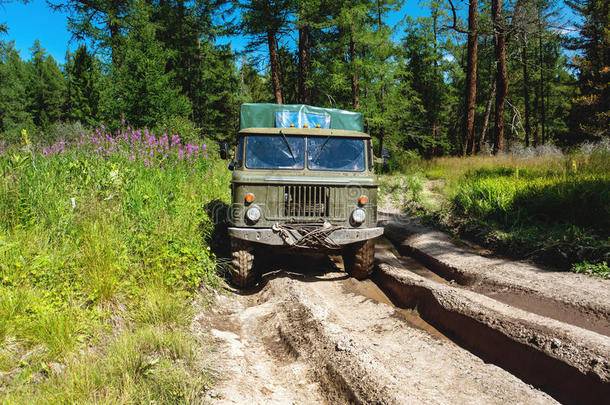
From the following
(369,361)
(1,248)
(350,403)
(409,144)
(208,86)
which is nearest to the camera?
(350,403)

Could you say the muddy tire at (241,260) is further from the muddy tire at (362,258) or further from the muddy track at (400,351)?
the muddy tire at (362,258)

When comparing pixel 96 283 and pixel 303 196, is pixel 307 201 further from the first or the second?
pixel 96 283

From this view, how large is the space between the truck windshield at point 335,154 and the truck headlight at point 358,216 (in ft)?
2.42

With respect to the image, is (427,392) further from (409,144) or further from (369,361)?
(409,144)

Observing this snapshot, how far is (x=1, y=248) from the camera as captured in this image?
321 cm

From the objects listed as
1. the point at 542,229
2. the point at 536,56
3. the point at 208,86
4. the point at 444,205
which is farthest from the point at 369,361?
the point at 536,56

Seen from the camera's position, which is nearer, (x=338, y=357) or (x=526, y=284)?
(x=338, y=357)

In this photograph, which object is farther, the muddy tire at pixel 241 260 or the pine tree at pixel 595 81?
the pine tree at pixel 595 81

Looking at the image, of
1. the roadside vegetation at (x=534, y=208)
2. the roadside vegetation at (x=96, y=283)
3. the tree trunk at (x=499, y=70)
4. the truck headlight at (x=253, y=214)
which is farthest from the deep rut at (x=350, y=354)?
the tree trunk at (x=499, y=70)

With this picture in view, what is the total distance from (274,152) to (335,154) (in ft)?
3.28

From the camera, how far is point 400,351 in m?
3.48

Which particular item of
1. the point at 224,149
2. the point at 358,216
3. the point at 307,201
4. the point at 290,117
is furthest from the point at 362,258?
the point at 290,117

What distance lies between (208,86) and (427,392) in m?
31.0

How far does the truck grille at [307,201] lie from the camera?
17.5 ft
